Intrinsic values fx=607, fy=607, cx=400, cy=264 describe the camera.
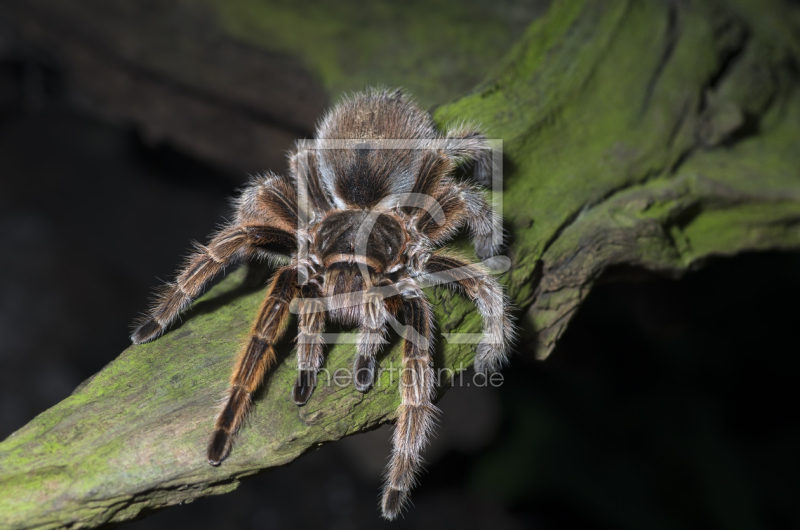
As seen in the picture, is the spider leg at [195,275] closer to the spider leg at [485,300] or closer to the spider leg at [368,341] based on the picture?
the spider leg at [368,341]

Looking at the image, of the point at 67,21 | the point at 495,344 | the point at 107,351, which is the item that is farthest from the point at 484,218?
the point at 67,21

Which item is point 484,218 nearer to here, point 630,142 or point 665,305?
point 630,142

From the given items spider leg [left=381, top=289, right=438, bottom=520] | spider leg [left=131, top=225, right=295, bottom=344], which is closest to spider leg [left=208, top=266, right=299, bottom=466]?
spider leg [left=131, top=225, right=295, bottom=344]

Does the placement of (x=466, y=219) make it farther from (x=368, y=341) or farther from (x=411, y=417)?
(x=411, y=417)

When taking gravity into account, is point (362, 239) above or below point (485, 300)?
above

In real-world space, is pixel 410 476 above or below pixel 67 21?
below

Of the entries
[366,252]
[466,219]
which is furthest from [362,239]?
[466,219]

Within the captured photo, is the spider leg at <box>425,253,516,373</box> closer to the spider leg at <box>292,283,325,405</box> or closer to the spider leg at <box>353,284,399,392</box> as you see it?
the spider leg at <box>353,284,399,392</box>

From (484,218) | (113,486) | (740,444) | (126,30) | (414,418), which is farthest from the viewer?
(126,30)
